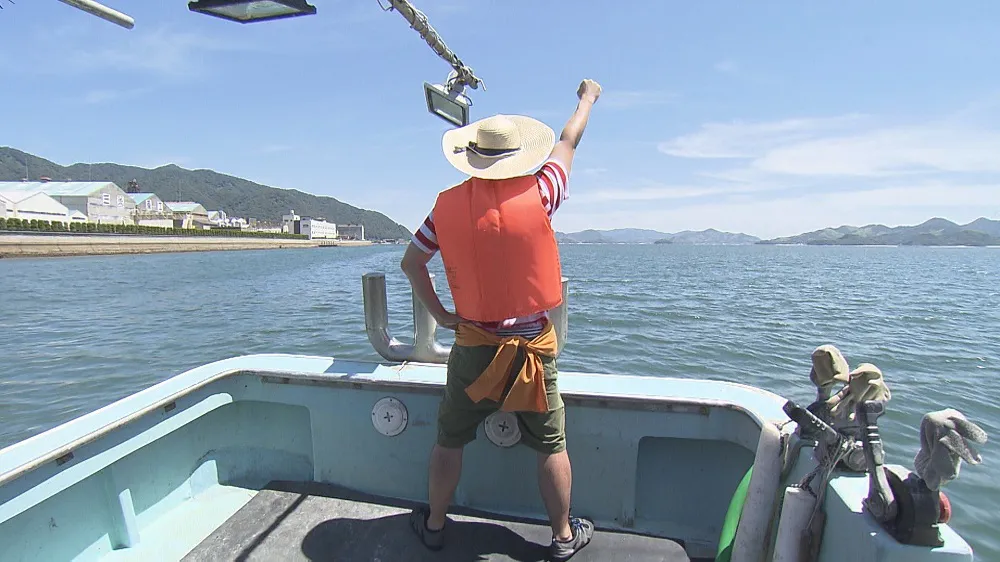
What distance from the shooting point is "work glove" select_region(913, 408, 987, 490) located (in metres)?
1.11

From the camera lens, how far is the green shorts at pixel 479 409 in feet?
6.88

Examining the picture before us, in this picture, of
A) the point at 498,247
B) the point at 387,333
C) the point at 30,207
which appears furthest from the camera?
the point at 30,207

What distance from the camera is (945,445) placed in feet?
3.70

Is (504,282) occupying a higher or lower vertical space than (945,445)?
higher

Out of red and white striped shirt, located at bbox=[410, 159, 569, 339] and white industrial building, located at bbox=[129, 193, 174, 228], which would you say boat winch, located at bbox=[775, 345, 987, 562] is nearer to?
red and white striped shirt, located at bbox=[410, 159, 569, 339]

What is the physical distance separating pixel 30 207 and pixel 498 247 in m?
72.6

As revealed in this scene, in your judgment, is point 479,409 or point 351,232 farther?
point 351,232

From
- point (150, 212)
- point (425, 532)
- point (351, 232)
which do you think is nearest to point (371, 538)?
point (425, 532)

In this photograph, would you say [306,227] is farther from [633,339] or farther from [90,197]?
[633,339]

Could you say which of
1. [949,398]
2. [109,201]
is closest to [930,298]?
[949,398]

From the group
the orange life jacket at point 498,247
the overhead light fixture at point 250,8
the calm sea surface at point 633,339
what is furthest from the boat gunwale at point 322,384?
the calm sea surface at point 633,339

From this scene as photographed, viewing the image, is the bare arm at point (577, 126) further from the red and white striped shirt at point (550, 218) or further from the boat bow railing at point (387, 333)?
the boat bow railing at point (387, 333)

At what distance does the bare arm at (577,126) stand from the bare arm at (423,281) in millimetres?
687

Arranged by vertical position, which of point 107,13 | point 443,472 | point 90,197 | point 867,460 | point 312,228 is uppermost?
point 90,197
